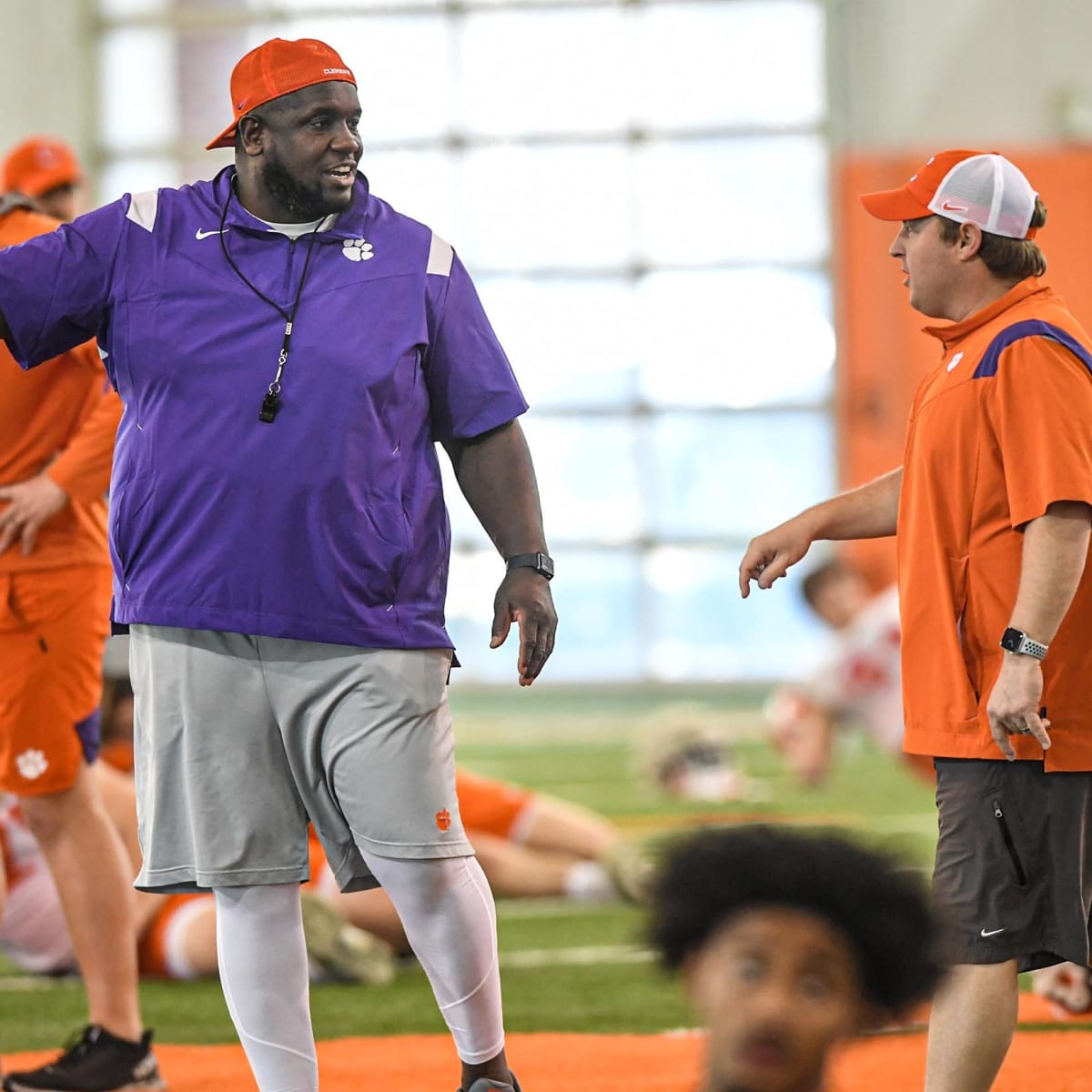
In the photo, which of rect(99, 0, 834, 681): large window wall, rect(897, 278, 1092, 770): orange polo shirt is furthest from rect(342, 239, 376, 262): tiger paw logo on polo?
rect(99, 0, 834, 681): large window wall

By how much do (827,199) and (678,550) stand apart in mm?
3908

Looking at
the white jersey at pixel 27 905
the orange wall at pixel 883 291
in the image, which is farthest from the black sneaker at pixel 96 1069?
the orange wall at pixel 883 291

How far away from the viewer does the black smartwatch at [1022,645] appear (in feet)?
9.85

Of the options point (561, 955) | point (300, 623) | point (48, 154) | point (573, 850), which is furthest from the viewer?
point (573, 850)

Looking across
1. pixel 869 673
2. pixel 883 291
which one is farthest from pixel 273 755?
pixel 883 291

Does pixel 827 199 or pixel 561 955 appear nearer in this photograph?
pixel 561 955

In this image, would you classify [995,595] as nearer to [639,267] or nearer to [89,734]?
[89,734]

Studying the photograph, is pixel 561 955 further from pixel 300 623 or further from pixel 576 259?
pixel 576 259

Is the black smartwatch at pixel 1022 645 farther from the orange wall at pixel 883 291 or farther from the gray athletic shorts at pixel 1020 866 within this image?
the orange wall at pixel 883 291

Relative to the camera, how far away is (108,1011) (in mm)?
3943

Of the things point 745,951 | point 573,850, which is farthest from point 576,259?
point 745,951

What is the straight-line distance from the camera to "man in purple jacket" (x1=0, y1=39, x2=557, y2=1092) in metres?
3.04

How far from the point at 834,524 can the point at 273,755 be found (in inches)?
46.3

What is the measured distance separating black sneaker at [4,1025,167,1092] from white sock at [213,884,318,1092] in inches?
35.4
